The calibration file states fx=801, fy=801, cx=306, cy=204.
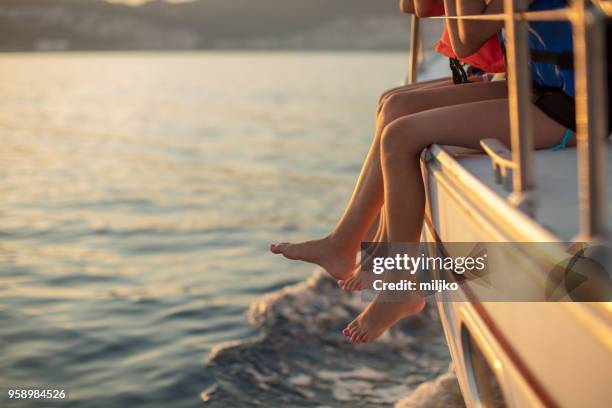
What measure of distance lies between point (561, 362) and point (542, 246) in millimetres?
210

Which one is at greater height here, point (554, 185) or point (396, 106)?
point (396, 106)

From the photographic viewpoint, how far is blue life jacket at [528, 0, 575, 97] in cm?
213

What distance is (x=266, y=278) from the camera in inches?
264

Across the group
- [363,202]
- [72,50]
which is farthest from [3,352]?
[72,50]

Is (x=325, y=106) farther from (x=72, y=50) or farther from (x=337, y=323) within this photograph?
(x=72, y=50)

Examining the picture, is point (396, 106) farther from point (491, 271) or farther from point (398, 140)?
point (491, 271)

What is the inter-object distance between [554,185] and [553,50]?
46 centimetres

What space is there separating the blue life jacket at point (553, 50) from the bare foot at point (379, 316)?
0.86m

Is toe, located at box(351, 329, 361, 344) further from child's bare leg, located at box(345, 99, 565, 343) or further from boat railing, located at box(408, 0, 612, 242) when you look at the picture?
boat railing, located at box(408, 0, 612, 242)

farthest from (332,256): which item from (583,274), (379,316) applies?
(583,274)

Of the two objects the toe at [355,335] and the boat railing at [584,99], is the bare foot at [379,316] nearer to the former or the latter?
the toe at [355,335]

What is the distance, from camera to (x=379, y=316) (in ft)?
8.78

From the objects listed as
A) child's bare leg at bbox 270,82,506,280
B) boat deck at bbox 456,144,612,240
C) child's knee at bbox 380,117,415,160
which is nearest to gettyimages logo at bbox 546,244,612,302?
boat deck at bbox 456,144,612,240

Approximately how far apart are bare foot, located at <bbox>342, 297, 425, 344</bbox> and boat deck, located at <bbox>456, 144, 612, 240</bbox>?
0.61 m
